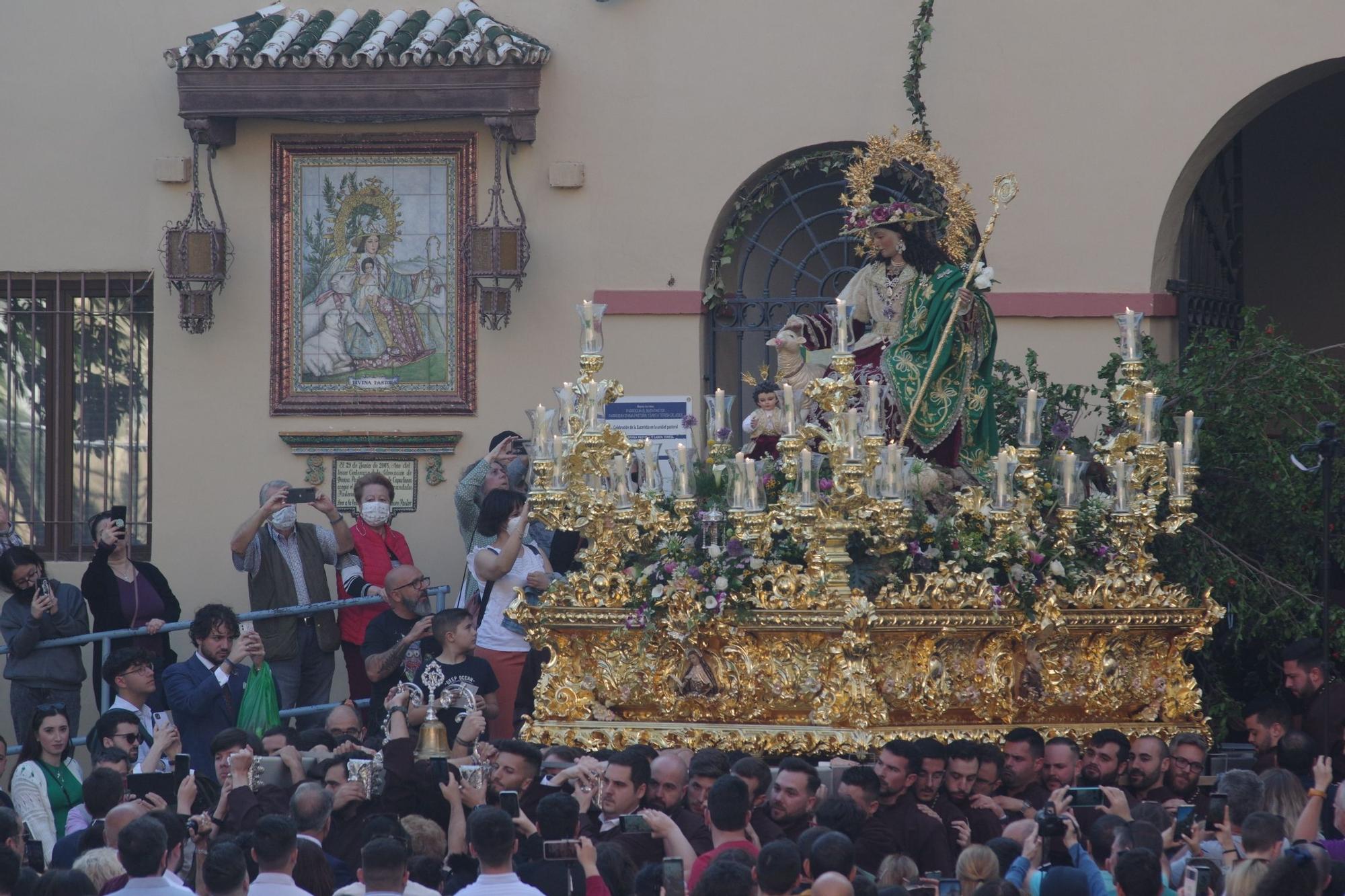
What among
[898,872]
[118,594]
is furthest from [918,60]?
[898,872]

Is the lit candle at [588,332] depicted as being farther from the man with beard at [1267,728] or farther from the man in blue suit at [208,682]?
the man with beard at [1267,728]

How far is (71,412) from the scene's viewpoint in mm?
13812

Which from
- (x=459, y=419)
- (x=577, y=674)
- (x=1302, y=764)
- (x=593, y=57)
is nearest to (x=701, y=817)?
(x=577, y=674)

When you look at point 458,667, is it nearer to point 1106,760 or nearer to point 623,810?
point 623,810

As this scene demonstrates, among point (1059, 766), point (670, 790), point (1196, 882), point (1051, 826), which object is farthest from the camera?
point (1059, 766)

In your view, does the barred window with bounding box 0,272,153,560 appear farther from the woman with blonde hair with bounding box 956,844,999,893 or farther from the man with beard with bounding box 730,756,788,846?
the woman with blonde hair with bounding box 956,844,999,893

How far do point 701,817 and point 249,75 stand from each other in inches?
247

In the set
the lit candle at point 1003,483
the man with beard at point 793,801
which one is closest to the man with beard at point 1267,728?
the lit candle at point 1003,483

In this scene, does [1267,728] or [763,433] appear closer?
[1267,728]

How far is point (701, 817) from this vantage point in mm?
8500

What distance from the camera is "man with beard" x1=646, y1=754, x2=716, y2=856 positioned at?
27.8 ft

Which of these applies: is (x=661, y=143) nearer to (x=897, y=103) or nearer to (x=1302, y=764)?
(x=897, y=103)

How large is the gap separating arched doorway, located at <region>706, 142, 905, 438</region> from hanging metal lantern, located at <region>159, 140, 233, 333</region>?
2.82m

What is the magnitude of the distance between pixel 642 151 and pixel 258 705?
4359 millimetres
